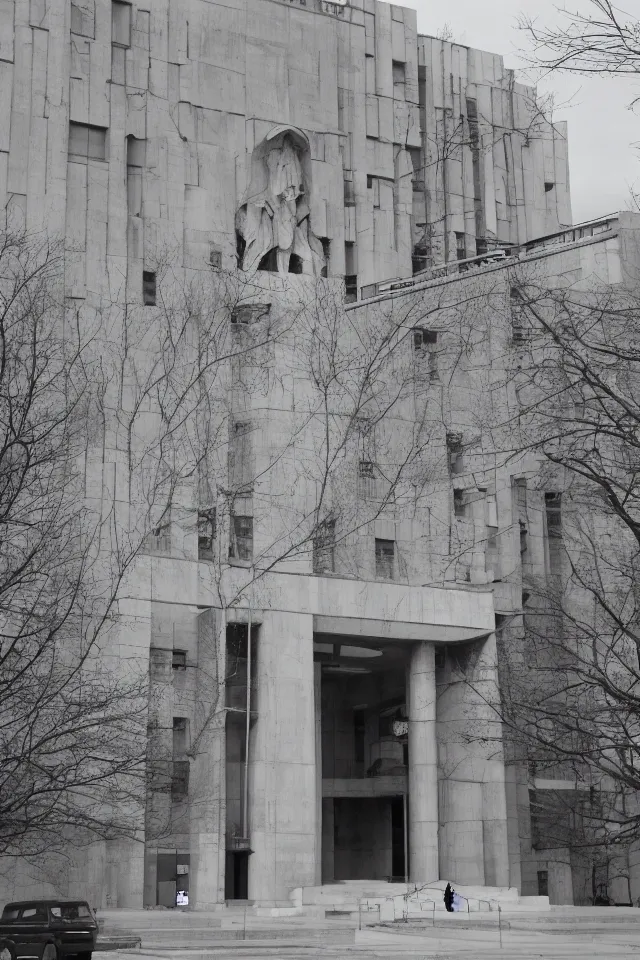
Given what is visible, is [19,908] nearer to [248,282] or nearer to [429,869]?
[429,869]

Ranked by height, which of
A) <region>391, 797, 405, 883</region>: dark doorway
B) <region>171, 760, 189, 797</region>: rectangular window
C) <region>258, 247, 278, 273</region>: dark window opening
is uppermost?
<region>258, 247, 278, 273</region>: dark window opening

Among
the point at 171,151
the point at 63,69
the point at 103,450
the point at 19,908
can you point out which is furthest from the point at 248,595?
the point at 19,908

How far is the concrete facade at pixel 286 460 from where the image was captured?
139ft

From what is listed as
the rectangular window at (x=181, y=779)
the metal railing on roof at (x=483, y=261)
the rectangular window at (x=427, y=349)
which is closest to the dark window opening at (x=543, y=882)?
the rectangular window at (x=181, y=779)

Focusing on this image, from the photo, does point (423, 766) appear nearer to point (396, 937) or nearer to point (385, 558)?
point (385, 558)

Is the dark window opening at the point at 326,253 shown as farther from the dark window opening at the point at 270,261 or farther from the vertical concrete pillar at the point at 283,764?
the vertical concrete pillar at the point at 283,764

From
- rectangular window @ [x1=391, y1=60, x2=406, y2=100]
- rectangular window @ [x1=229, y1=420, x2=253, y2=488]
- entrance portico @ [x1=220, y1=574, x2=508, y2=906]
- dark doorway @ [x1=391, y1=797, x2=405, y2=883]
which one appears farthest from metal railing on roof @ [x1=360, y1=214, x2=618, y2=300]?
dark doorway @ [x1=391, y1=797, x2=405, y2=883]

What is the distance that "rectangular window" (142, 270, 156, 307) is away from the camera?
46.8 metres

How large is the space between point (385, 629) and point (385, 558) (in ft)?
12.8

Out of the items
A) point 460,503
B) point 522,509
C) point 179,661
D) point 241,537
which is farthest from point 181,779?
point 522,509

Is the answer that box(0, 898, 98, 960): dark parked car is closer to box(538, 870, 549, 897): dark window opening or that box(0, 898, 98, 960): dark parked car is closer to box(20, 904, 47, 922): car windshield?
box(20, 904, 47, 922): car windshield

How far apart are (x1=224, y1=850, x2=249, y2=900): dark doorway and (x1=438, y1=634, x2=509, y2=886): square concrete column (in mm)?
6891

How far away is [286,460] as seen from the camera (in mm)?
45094

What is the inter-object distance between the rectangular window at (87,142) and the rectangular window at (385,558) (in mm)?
16122
